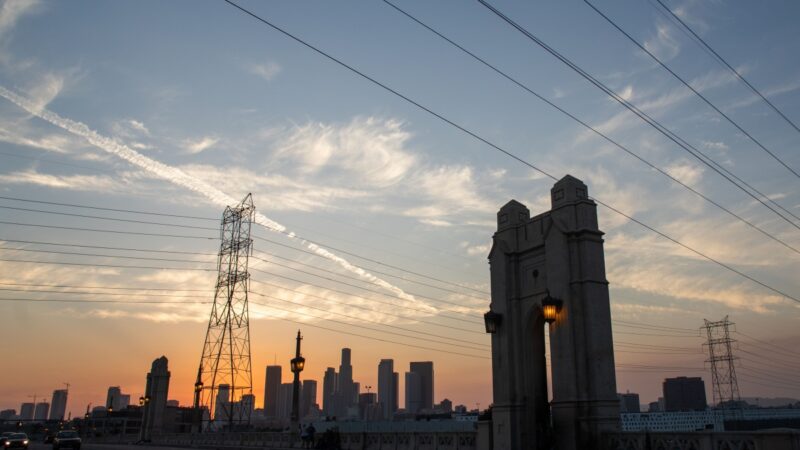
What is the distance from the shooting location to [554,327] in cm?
2283

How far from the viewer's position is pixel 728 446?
1652cm

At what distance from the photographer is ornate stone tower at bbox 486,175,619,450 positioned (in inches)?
851

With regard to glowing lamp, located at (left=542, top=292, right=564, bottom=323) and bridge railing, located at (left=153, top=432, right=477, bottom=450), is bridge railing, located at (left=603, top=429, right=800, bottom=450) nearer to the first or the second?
glowing lamp, located at (left=542, top=292, right=564, bottom=323)

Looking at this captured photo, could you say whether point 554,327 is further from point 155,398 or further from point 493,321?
point 155,398

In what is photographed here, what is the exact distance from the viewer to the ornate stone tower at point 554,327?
21.6 m

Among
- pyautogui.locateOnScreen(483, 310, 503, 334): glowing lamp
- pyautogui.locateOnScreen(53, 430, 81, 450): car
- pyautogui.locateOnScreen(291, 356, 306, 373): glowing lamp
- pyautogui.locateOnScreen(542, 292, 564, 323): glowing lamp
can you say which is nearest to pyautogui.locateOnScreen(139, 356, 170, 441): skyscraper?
pyautogui.locateOnScreen(53, 430, 81, 450): car

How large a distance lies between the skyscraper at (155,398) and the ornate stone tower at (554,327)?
4701 centimetres

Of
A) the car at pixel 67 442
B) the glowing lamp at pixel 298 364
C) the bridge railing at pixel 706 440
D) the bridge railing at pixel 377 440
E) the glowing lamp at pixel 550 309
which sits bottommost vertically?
the car at pixel 67 442

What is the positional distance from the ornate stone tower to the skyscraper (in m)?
47.0

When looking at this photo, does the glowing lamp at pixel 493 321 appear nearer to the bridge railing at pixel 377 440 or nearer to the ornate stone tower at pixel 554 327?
the ornate stone tower at pixel 554 327

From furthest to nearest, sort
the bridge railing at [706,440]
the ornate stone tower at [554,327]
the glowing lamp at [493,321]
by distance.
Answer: the glowing lamp at [493,321], the ornate stone tower at [554,327], the bridge railing at [706,440]

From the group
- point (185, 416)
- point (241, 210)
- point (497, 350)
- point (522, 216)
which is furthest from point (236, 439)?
point (185, 416)

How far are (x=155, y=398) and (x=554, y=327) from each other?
54.0 metres

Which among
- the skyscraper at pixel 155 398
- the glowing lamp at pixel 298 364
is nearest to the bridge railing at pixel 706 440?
the glowing lamp at pixel 298 364
